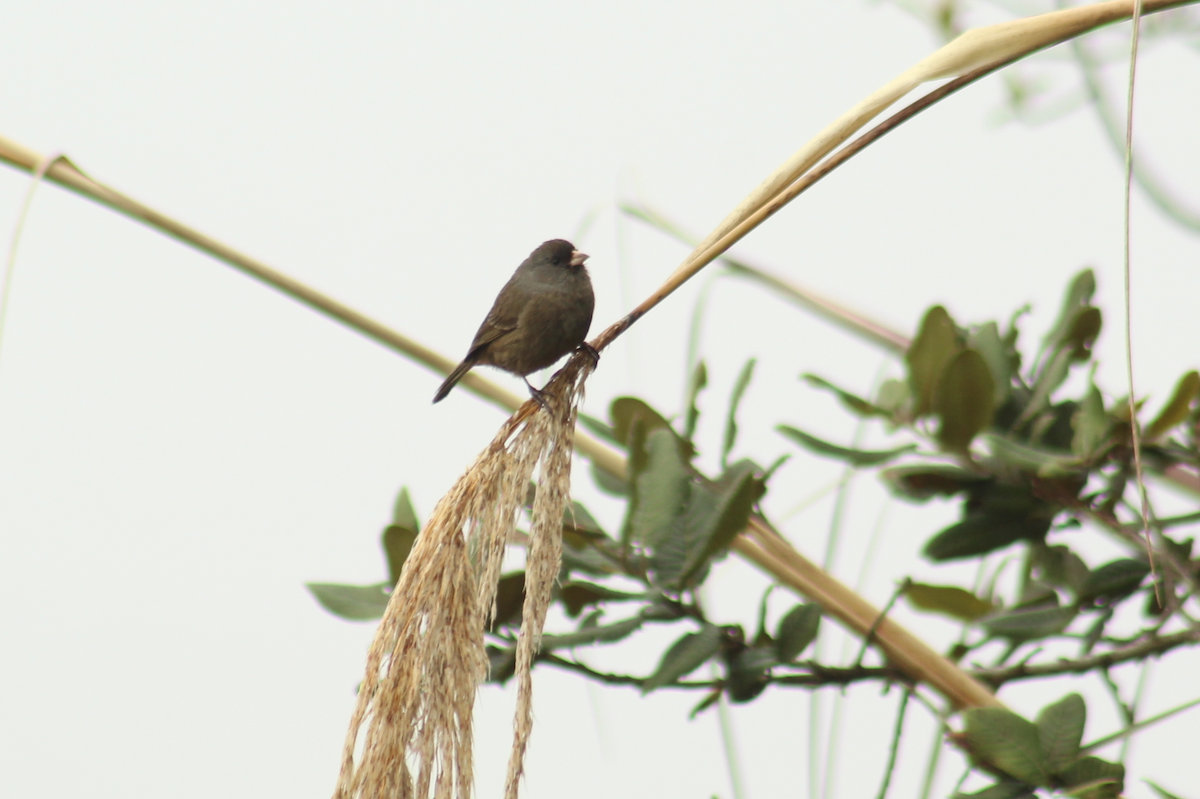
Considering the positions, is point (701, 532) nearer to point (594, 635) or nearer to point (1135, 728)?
point (594, 635)

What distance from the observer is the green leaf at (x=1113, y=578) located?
3.80 feet

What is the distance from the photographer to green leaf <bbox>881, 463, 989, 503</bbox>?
1.19 meters

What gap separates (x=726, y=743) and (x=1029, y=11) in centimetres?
97

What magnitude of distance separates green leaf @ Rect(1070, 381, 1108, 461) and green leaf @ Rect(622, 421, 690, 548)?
0.41 metres

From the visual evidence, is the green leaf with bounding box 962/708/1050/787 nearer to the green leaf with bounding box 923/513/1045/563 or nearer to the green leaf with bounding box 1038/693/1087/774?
the green leaf with bounding box 1038/693/1087/774

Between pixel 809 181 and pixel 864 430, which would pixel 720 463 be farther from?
pixel 809 181

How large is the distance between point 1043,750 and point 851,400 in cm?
43

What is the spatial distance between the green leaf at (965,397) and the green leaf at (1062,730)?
1.03 ft

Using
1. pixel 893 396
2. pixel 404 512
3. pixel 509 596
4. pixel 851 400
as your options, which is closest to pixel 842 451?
pixel 851 400

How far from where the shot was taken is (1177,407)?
1.11 meters

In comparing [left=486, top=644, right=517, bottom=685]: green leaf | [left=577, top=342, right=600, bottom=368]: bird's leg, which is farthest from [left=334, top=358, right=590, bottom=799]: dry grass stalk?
[left=486, top=644, right=517, bottom=685]: green leaf

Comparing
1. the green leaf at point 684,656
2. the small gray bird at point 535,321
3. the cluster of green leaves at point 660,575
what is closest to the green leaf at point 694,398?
the cluster of green leaves at point 660,575

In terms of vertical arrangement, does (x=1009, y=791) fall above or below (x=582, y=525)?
below

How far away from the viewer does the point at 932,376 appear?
3.79ft
